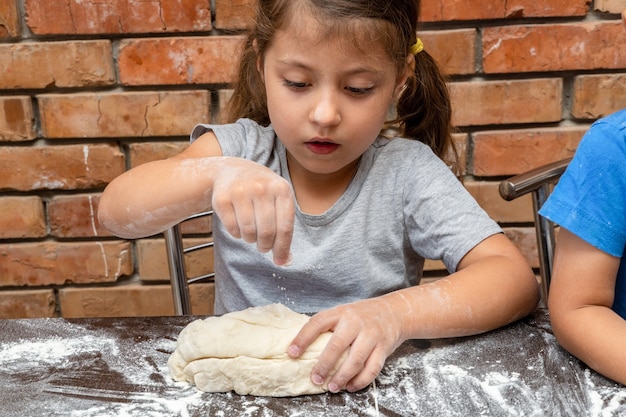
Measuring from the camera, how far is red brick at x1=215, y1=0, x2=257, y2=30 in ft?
4.28

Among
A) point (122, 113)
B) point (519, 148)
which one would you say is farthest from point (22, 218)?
point (519, 148)

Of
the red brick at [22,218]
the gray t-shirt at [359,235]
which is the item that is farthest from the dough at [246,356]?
the red brick at [22,218]

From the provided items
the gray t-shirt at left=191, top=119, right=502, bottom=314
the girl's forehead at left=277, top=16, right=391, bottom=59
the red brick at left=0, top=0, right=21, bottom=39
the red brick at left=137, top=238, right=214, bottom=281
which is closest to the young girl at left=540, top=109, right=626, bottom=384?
the gray t-shirt at left=191, top=119, right=502, bottom=314

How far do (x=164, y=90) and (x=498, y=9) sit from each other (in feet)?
2.32

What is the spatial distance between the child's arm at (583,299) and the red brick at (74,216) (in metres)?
0.98

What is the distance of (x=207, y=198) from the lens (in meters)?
0.82

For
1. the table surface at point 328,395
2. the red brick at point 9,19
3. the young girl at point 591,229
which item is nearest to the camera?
the table surface at point 328,395

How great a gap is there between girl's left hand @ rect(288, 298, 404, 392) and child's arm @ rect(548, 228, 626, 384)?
193 mm

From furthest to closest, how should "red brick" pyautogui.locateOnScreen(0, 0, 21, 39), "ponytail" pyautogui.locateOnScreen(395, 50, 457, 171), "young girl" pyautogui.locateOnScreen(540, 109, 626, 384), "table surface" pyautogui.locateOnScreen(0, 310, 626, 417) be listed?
"red brick" pyautogui.locateOnScreen(0, 0, 21, 39) < "ponytail" pyautogui.locateOnScreen(395, 50, 457, 171) < "young girl" pyautogui.locateOnScreen(540, 109, 626, 384) < "table surface" pyautogui.locateOnScreen(0, 310, 626, 417)

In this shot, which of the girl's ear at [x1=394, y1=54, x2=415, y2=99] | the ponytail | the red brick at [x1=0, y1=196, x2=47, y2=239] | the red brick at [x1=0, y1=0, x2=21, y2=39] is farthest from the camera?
the red brick at [x1=0, y1=196, x2=47, y2=239]

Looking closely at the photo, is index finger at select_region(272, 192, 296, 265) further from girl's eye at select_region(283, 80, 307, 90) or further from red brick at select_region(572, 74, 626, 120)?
red brick at select_region(572, 74, 626, 120)

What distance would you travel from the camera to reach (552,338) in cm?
78

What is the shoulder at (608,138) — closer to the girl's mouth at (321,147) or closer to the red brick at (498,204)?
the girl's mouth at (321,147)

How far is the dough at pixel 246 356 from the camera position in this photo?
2.25ft
